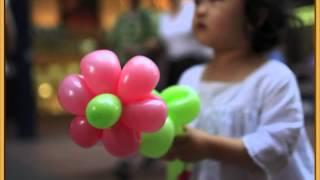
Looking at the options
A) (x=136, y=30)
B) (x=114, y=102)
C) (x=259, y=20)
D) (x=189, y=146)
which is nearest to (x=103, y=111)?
(x=114, y=102)

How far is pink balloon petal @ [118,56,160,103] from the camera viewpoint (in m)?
0.60

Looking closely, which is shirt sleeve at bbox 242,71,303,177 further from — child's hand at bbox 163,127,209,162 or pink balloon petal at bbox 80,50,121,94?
pink balloon petal at bbox 80,50,121,94

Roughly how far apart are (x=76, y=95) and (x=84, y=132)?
1.4 inches

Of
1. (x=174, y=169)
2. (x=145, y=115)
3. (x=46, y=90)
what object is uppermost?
(x=145, y=115)

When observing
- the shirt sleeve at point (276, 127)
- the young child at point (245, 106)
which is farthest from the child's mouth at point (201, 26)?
the shirt sleeve at point (276, 127)

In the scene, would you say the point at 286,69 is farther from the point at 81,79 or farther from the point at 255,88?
the point at 81,79

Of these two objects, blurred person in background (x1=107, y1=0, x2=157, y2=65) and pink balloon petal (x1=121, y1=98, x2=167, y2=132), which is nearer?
pink balloon petal (x1=121, y1=98, x2=167, y2=132)

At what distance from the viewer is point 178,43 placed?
88cm

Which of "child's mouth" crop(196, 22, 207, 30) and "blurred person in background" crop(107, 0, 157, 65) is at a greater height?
"child's mouth" crop(196, 22, 207, 30)

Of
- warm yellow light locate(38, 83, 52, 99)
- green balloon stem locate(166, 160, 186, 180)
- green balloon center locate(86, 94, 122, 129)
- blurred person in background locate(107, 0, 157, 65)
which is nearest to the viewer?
green balloon center locate(86, 94, 122, 129)

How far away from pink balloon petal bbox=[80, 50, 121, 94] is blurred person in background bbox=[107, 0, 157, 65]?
21 cm

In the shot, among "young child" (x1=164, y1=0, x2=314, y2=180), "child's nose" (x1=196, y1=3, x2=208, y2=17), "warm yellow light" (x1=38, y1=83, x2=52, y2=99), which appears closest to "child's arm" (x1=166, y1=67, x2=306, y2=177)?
"young child" (x1=164, y1=0, x2=314, y2=180)

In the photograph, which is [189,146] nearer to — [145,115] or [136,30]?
[145,115]

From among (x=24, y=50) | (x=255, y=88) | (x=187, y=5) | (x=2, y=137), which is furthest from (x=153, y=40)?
(x=24, y=50)
